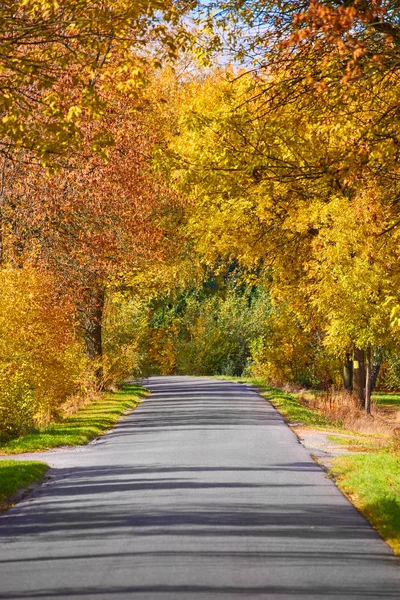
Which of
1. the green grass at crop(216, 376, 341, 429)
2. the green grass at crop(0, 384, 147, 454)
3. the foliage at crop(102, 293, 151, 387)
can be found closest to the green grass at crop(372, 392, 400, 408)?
the green grass at crop(216, 376, 341, 429)

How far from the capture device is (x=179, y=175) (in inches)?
818

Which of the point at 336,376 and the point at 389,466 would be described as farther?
the point at 336,376

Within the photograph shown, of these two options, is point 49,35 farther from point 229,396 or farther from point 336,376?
point 336,376

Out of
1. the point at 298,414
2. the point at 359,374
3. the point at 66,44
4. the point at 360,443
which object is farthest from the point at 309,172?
the point at 359,374

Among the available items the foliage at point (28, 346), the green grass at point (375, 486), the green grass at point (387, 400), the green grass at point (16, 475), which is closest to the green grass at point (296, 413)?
the green grass at point (387, 400)

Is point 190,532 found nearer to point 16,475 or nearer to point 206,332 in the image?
point 16,475

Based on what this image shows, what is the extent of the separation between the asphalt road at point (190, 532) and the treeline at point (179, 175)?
2637mm

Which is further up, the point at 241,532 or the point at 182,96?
the point at 182,96

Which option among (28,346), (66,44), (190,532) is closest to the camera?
(190,532)

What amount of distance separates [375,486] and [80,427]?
11049mm

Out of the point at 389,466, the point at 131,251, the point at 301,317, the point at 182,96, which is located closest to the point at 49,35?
the point at 389,466

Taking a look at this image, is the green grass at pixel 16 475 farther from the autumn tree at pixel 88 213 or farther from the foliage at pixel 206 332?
the foliage at pixel 206 332

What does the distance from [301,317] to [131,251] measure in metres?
9.28

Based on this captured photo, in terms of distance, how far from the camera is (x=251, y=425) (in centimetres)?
2352
